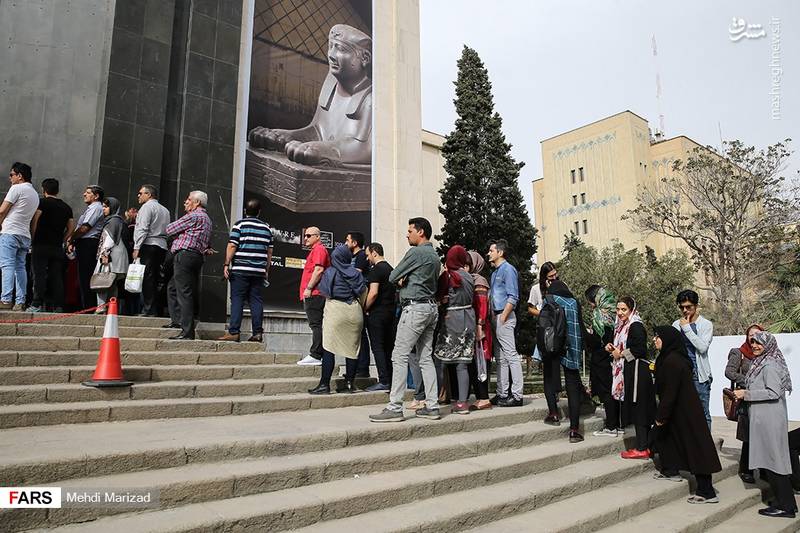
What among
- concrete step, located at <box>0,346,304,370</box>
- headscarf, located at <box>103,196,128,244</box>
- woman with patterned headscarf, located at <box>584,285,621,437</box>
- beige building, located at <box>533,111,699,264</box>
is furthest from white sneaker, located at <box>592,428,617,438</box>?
beige building, located at <box>533,111,699,264</box>

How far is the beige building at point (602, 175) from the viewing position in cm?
4525

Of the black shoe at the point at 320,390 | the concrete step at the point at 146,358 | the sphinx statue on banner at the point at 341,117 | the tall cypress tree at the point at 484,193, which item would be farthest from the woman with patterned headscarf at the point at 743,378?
the tall cypress tree at the point at 484,193

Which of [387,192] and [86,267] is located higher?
[387,192]

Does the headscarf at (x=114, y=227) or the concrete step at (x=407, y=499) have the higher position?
the headscarf at (x=114, y=227)

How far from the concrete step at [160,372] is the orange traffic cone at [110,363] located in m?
0.27

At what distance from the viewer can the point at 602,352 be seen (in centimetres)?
644

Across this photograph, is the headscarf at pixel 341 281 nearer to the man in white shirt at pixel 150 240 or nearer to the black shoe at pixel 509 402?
the black shoe at pixel 509 402

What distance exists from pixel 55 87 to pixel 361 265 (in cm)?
742

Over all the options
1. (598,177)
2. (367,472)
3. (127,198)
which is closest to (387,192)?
(127,198)

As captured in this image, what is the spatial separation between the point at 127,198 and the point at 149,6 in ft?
12.9

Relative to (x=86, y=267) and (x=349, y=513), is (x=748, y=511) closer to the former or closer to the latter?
(x=349, y=513)

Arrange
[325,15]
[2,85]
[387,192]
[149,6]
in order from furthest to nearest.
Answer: [387,192], [325,15], [149,6], [2,85]

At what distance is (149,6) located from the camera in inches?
394

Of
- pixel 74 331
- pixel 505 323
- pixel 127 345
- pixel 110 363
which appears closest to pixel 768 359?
pixel 505 323
